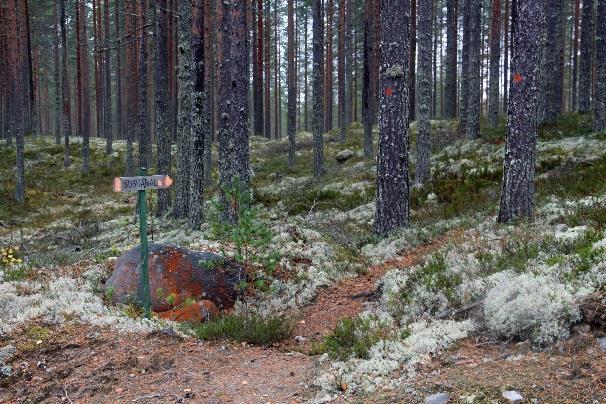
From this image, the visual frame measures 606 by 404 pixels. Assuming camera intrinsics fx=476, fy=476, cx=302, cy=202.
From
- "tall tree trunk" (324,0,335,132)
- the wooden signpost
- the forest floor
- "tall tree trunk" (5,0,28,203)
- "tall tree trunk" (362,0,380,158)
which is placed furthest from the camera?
"tall tree trunk" (324,0,335,132)

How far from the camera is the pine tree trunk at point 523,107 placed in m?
8.24

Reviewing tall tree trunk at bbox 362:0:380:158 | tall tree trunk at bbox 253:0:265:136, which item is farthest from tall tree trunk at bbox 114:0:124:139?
tall tree trunk at bbox 362:0:380:158

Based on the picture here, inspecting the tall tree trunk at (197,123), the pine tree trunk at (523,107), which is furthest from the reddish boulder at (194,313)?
the tall tree trunk at (197,123)

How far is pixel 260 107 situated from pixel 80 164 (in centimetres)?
1354

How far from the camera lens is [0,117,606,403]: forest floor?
4.28 m

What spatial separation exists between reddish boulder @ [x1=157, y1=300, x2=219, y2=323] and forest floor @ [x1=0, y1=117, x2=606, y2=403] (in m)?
0.55

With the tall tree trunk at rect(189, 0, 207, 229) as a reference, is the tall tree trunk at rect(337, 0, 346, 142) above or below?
above

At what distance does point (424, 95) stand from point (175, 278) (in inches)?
402

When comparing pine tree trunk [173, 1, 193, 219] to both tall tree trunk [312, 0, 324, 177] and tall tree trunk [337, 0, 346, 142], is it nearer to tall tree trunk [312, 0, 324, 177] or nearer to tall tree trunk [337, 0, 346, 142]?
tall tree trunk [312, 0, 324, 177]

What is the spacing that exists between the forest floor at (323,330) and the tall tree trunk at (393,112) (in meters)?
0.86

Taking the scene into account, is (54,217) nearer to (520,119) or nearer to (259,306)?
(259,306)

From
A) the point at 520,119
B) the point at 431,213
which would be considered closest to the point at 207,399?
the point at 520,119

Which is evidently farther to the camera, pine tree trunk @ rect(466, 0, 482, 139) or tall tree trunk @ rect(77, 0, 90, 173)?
tall tree trunk @ rect(77, 0, 90, 173)

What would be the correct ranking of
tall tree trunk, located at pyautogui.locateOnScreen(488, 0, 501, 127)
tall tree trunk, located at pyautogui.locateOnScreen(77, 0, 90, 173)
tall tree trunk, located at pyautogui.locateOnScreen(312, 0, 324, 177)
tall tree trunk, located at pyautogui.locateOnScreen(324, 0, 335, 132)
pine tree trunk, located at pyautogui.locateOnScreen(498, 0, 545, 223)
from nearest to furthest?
pine tree trunk, located at pyautogui.locateOnScreen(498, 0, 545, 223)
tall tree trunk, located at pyautogui.locateOnScreen(312, 0, 324, 177)
tall tree trunk, located at pyautogui.locateOnScreen(488, 0, 501, 127)
tall tree trunk, located at pyautogui.locateOnScreen(77, 0, 90, 173)
tall tree trunk, located at pyautogui.locateOnScreen(324, 0, 335, 132)
